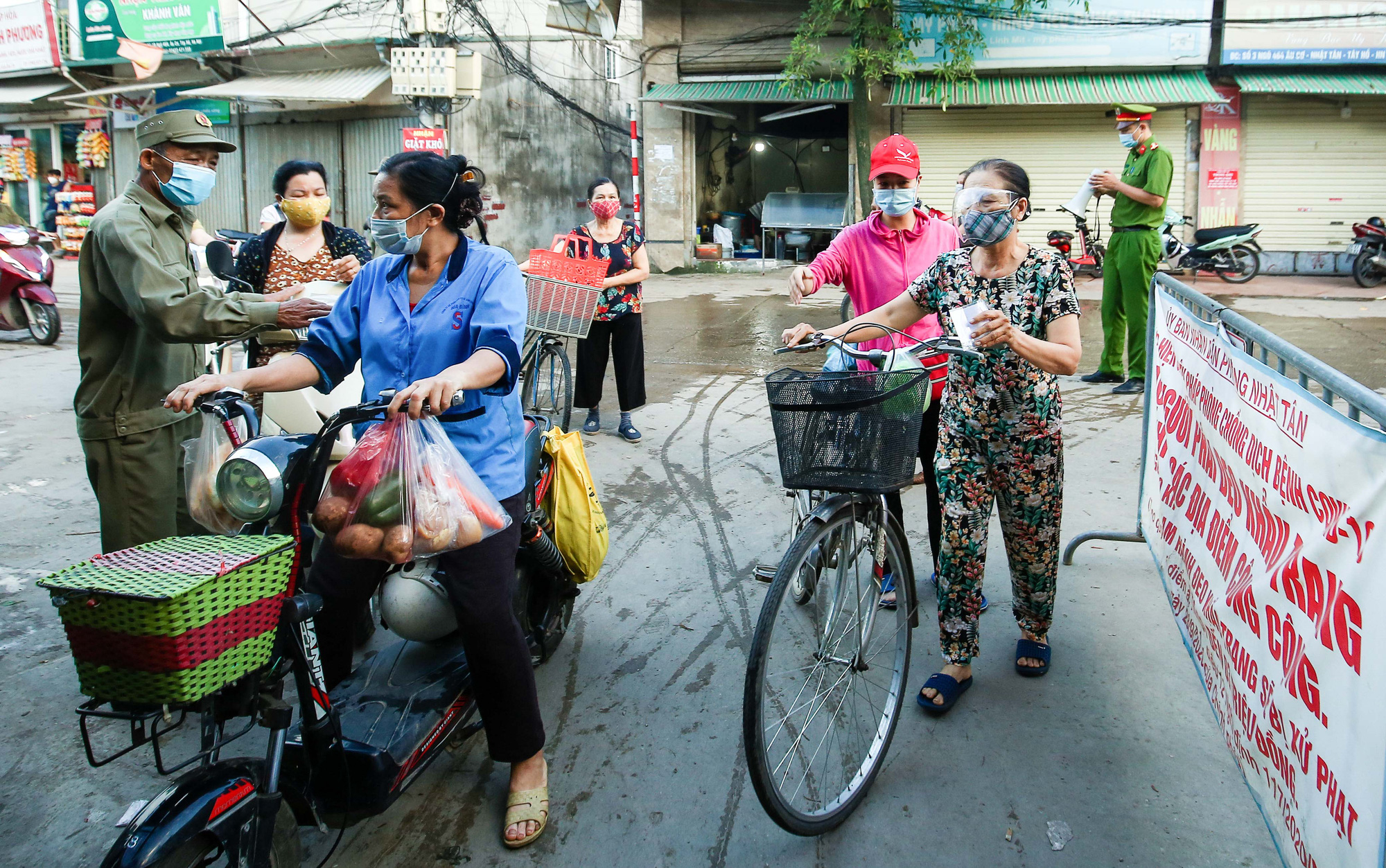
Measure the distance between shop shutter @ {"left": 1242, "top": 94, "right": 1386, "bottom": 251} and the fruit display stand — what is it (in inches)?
900

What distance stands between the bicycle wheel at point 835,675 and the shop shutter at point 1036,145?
15.2 m

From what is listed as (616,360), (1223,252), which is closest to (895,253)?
(616,360)

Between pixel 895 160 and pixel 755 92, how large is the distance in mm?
13720

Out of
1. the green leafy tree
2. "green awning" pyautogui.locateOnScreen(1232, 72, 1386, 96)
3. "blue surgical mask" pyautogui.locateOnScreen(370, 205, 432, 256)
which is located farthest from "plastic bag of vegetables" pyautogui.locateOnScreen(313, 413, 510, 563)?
"green awning" pyautogui.locateOnScreen(1232, 72, 1386, 96)

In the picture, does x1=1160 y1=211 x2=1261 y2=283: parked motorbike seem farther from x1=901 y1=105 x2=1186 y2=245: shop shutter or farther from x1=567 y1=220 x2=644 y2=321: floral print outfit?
x1=567 y1=220 x2=644 y2=321: floral print outfit

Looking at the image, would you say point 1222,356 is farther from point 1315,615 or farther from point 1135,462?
point 1135,462

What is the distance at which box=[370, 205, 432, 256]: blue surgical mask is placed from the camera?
2557 millimetres

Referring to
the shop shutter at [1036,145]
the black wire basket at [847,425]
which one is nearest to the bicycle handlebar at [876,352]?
the black wire basket at [847,425]

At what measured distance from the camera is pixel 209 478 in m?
2.23

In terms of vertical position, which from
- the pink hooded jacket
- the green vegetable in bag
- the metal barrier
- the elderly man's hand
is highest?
the pink hooded jacket

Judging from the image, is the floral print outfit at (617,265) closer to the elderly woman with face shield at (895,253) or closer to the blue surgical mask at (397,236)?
the elderly woman with face shield at (895,253)

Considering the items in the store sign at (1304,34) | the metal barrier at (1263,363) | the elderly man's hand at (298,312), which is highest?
the store sign at (1304,34)

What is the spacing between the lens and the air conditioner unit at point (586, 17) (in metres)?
15.7

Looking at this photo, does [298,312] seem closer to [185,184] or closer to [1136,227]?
[185,184]
